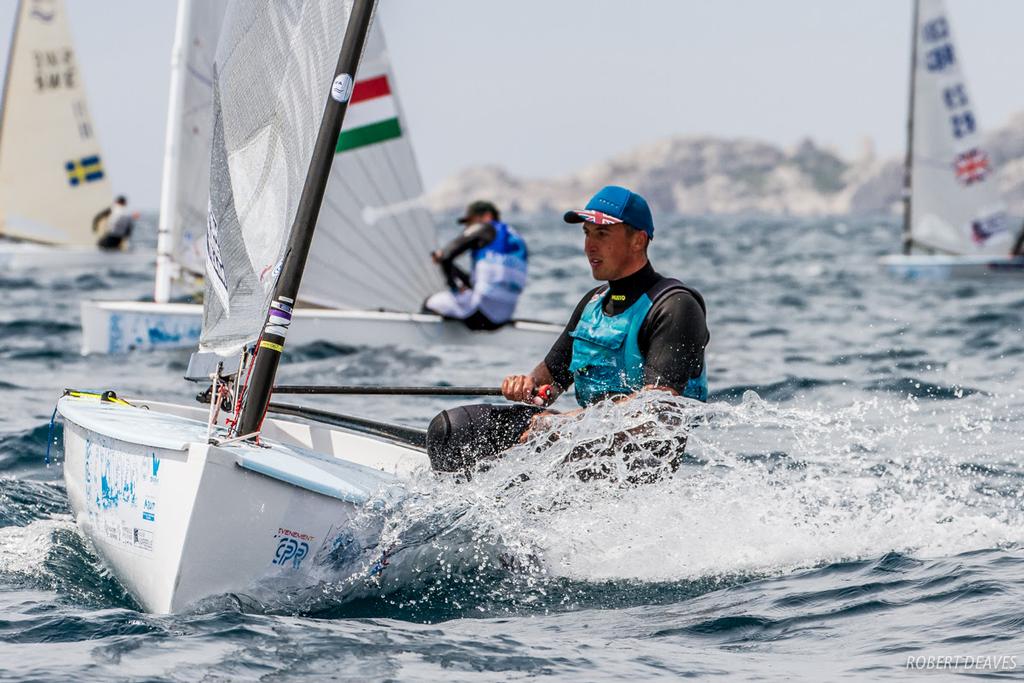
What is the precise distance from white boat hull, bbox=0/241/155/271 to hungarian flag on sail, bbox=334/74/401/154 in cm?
1099

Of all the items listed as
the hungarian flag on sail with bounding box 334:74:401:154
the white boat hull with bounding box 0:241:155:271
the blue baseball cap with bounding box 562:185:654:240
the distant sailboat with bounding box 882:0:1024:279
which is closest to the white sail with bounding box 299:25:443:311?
the hungarian flag on sail with bounding box 334:74:401:154

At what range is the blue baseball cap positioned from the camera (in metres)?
4.30

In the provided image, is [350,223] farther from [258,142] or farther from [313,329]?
[258,142]

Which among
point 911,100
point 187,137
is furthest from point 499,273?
point 911,100

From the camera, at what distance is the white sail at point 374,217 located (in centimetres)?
1046

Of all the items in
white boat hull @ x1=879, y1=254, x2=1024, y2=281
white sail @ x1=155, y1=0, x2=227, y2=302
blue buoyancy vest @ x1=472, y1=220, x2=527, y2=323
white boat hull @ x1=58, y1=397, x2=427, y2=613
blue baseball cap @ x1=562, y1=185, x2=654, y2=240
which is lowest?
white boat hull @ x1=58, y1=397, x2=427, y2=613

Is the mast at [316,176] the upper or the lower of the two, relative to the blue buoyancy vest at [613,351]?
upper

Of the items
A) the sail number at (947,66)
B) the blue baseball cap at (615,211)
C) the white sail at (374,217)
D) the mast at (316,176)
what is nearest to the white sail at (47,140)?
the white sail at (374,217)

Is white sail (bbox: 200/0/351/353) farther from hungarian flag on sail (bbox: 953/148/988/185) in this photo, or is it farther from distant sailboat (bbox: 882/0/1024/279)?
hungarian flag on sail (bbox: 953/148/988/185)

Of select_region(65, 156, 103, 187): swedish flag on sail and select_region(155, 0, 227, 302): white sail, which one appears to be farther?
select_region(65, 156, 103, 187): swedish flag on sail

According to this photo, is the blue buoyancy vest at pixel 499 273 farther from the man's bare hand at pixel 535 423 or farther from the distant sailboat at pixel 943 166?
the distant sailboat at pixel 943 166

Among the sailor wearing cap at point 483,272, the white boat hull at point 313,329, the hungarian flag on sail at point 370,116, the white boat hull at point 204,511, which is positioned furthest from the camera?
the hungarian flag on sail at point 370,116

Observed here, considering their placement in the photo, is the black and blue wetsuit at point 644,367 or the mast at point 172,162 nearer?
the black and blue wetsuit at point 644,367

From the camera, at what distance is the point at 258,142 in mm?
4234
